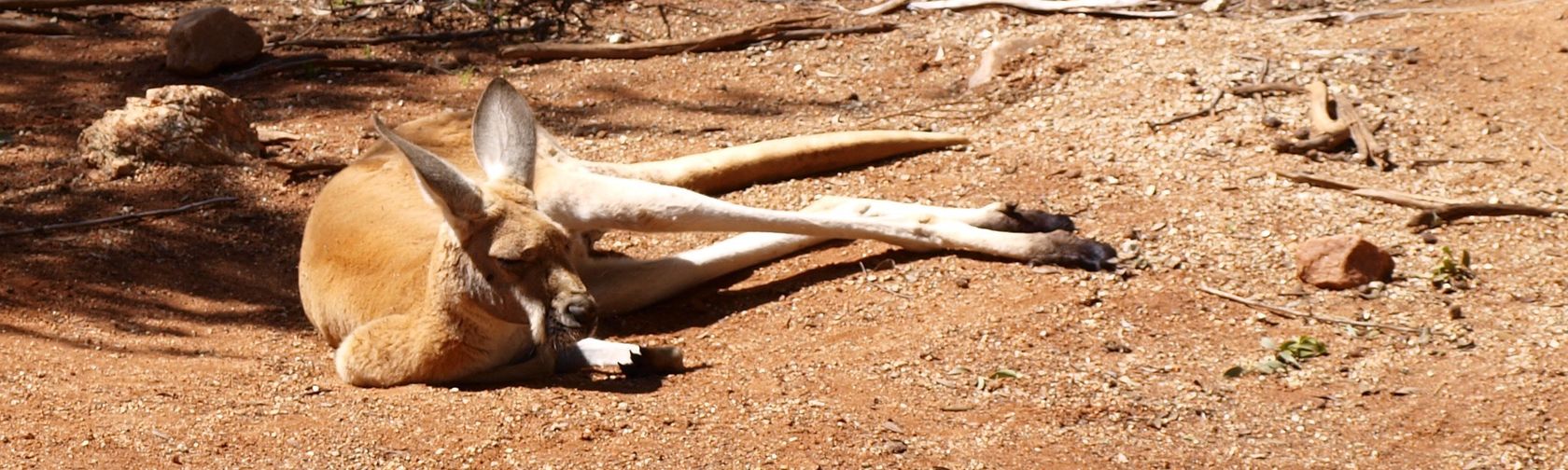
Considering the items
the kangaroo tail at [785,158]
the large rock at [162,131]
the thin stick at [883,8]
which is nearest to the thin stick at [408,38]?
the large rock at [162,131]

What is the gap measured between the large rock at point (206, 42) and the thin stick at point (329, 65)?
135 millimetres

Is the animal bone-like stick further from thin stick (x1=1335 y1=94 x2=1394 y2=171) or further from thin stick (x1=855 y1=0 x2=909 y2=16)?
thin stick (x1=855 y1=0 x2=909 y2=16)

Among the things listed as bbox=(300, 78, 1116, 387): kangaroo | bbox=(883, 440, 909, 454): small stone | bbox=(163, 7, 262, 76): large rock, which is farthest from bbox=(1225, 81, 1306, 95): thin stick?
bbox=(163, 7, 262, 76): large rock

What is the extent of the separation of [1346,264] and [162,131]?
14.8 ft

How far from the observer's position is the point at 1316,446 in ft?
13.1

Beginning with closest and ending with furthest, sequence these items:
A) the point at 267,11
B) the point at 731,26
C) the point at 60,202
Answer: the point at 60,202 < the point at 731,26 < the point at 267,11

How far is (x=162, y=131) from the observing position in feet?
20.7

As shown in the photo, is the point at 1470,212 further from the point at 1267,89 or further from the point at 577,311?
the point at 577,311

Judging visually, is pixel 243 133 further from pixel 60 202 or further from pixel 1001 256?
pixel 1001 256

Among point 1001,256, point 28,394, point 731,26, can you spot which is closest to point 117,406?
point 28,394

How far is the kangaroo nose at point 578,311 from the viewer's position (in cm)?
407

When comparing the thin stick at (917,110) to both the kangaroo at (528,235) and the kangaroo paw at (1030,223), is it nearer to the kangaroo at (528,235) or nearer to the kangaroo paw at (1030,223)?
the kangaroo at (528,235)

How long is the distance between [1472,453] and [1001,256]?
1771mm

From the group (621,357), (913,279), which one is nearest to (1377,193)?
(913,279)
